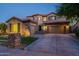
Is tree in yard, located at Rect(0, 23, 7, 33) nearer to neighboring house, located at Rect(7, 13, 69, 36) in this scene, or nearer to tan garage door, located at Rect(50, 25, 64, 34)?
neighboring house, located at Rect(7, 13, 69, 36)

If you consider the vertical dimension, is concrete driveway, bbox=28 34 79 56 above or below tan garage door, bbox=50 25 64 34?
below

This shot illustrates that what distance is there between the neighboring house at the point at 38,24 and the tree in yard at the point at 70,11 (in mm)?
81

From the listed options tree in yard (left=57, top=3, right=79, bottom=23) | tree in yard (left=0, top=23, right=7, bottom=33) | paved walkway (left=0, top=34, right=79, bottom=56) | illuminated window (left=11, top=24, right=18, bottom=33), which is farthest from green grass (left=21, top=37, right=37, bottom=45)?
tree in yard (left=57, top=3, right=79, bottom=23)

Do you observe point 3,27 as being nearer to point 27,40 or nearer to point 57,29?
point 27,40

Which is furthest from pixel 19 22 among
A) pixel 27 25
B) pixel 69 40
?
pixel 69 40

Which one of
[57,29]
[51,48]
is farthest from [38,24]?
[51,48]

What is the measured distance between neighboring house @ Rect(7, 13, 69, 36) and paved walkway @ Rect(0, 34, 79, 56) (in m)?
0.15

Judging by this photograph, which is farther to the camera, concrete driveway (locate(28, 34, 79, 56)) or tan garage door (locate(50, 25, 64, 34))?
tan garage door (locate(50, 25, 64, 34))

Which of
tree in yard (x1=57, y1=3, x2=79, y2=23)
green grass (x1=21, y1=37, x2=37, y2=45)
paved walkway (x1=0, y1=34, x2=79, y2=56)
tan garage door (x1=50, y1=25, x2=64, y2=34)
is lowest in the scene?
paved walkway (x1=0, y1=34, x2=79, y2=56)

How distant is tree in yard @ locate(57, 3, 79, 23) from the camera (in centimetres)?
1034

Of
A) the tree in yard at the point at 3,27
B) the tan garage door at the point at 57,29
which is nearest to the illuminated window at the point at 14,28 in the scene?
the tree in yard at the point at 3,27

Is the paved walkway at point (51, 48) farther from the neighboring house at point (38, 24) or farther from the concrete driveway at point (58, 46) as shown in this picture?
the neighboring house at point (38, 24)

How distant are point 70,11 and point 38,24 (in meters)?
0.56

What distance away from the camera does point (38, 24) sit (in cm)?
1047
